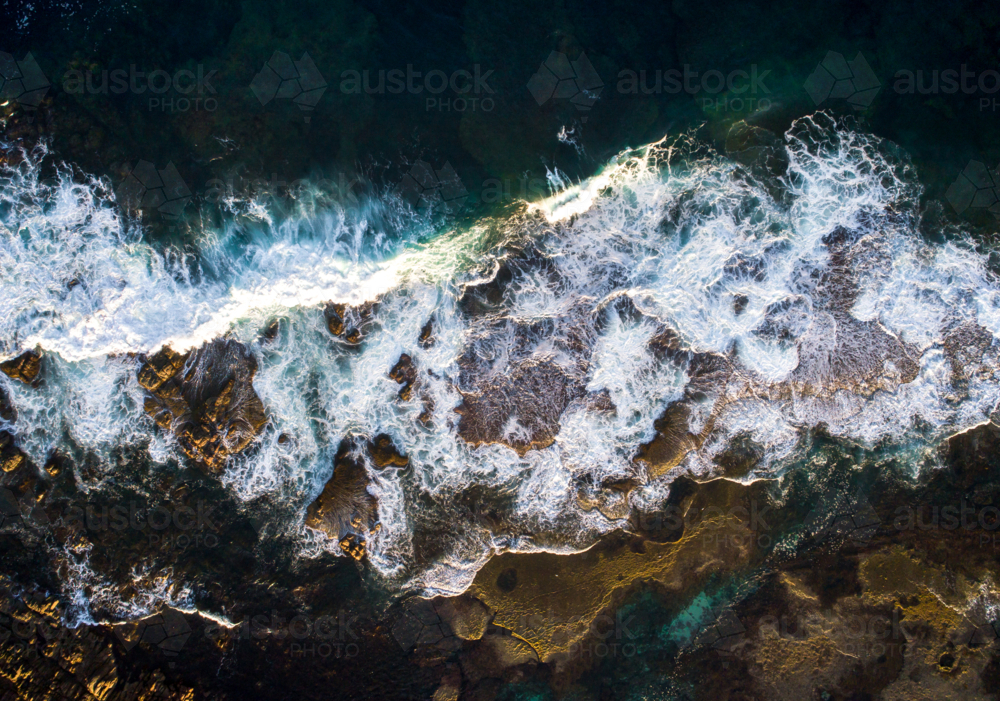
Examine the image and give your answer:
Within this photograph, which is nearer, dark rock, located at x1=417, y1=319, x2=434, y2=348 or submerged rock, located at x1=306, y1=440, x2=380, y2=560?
dark rock, located at x1=417, y1=319, x2=434, y2=348

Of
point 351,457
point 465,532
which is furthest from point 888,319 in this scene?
point 351,457

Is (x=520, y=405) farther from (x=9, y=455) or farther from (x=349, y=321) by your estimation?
(x=9, y=455)

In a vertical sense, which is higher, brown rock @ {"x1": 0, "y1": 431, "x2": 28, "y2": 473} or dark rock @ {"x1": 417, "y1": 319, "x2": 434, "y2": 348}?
brown rock @ {"x1": 0, "y1": 431, "x2": 28, "y2": 473}

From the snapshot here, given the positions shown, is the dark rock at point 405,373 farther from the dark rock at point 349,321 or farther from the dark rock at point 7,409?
the dark rock at point 7,409

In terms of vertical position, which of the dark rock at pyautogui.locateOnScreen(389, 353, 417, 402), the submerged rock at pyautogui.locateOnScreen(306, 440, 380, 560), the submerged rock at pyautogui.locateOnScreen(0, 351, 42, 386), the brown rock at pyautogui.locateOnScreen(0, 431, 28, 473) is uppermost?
the submerged rock at pyautogui.locateOnScreen(0, 351, 42, 386)

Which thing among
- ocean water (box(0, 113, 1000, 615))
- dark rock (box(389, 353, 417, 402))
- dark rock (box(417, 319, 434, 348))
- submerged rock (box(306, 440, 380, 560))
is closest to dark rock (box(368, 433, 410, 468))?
ocean water (box(0, 113, 1000, 615))

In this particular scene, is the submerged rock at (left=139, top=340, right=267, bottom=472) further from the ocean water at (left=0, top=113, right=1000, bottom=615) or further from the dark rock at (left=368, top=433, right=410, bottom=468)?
the dark rock at (left=368, top=433, right=410, bottom=468)

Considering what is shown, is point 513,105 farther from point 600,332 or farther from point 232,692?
point 232,692
